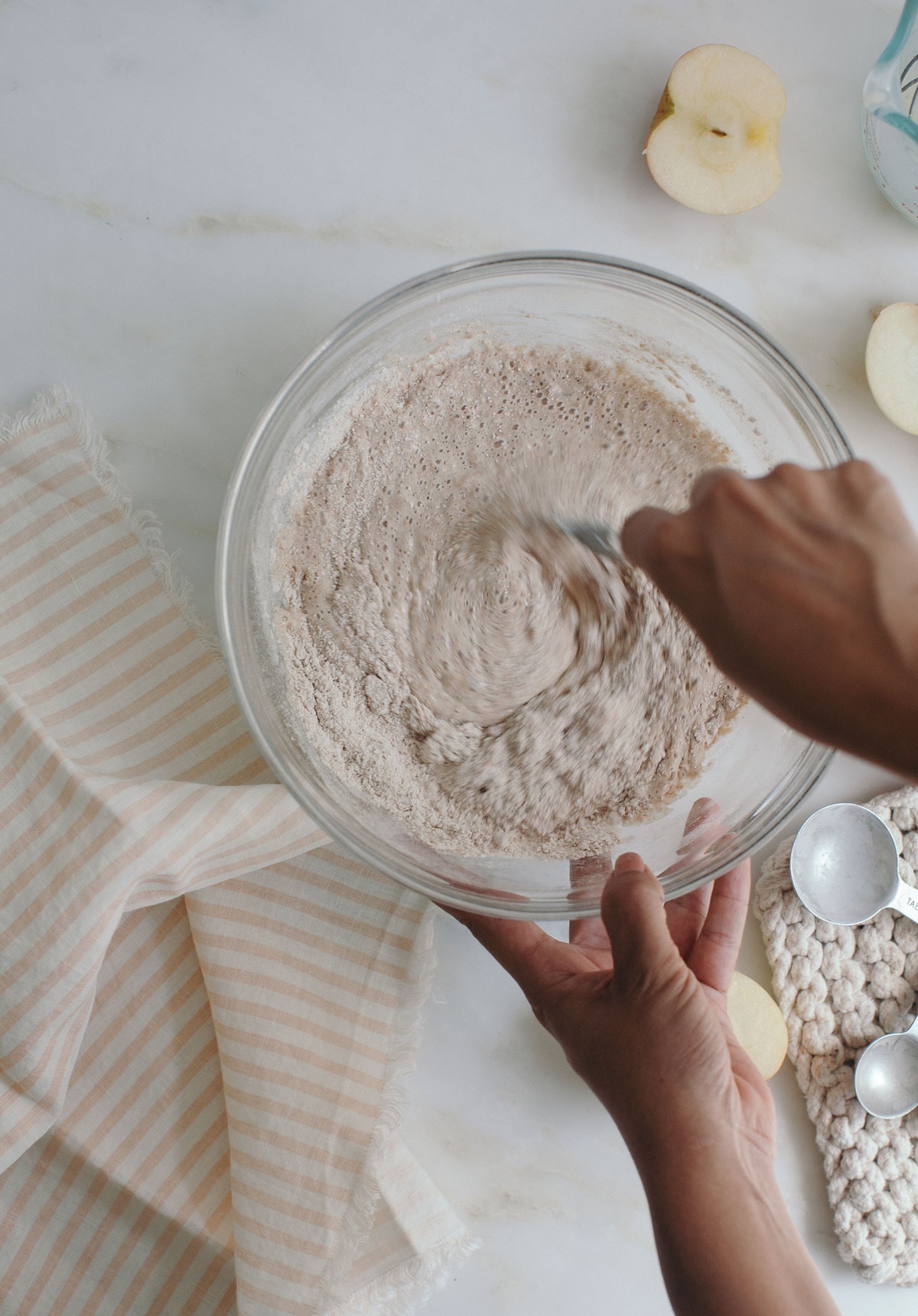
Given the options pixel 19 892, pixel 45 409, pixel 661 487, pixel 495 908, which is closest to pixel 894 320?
pixel 661 487

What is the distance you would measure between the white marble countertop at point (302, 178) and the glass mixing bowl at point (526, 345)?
9 centimetres

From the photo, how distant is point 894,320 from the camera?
89 cm

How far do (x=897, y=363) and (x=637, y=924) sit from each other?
1.94ft

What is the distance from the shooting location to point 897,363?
893 mm

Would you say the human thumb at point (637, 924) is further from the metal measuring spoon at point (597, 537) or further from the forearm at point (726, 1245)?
the metal measuring spoon at point (597, 537)

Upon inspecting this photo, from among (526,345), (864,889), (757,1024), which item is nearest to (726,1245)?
(757,1024)

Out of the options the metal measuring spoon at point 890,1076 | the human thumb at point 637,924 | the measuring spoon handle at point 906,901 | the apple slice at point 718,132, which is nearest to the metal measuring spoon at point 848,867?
the measuring spoon handle at point 906,901

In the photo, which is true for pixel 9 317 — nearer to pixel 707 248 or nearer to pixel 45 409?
pixel 45 409

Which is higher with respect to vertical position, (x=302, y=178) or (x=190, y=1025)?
(x=302, y=178)

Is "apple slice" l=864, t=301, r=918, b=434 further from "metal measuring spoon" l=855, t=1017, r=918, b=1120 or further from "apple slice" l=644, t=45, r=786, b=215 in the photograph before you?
"metal measuring spoon" l=855, t=1017, r=918, b=1120

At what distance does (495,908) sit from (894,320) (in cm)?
67

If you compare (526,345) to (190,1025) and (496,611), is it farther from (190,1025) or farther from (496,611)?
(190,1025)

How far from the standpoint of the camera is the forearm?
69 cm

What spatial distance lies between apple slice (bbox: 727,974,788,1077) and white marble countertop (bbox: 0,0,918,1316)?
68 millimetres
